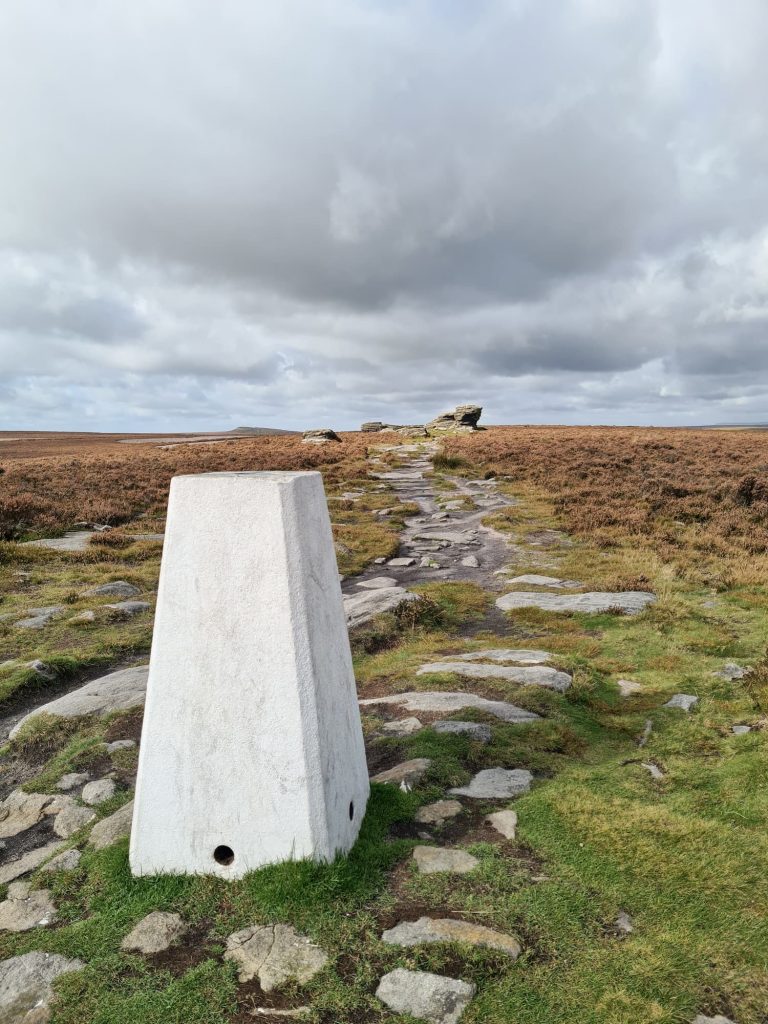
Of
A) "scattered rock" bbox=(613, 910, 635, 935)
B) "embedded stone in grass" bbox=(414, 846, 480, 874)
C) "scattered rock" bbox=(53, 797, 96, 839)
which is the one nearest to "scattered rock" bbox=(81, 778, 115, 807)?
"scattered rock" bbox=(53, 797, 96, 839)

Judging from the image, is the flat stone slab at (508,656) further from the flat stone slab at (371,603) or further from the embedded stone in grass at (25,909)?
the embedded stone in grass at (25,909)

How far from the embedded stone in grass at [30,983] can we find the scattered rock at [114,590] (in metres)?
10.3

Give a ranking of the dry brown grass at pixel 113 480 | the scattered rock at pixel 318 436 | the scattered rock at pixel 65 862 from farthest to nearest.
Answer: the scattered rock at pixel 318 436 → the dry brown grass at pixel 113 480 → the scattered rock at pixel 65 862

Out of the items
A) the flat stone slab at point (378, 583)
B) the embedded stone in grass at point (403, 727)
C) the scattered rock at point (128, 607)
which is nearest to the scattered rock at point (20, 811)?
the embedded stone in grass at point (403, 727)

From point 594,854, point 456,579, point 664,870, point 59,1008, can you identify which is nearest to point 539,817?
point 594,854

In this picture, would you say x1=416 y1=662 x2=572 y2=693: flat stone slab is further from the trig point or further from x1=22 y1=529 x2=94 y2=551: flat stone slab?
x1=22 y1=529 x2=94 y2=551: flat stone slab

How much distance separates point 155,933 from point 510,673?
5.58 m

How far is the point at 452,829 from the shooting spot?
5340 mm

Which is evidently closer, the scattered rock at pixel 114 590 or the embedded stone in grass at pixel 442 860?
the embedded stone in grass at pixel 442 860

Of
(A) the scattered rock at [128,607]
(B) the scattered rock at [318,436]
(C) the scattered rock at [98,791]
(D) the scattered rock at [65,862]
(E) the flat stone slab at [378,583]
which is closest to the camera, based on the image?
(D) the scattered rock at [65,862]

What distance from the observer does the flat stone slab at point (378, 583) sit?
1484 cm

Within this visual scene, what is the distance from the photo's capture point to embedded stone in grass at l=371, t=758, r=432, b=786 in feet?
19.8

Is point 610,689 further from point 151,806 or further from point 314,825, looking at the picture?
point 151,806

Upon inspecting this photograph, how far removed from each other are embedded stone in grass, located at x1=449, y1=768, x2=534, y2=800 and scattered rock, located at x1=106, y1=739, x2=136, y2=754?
12.0ft
